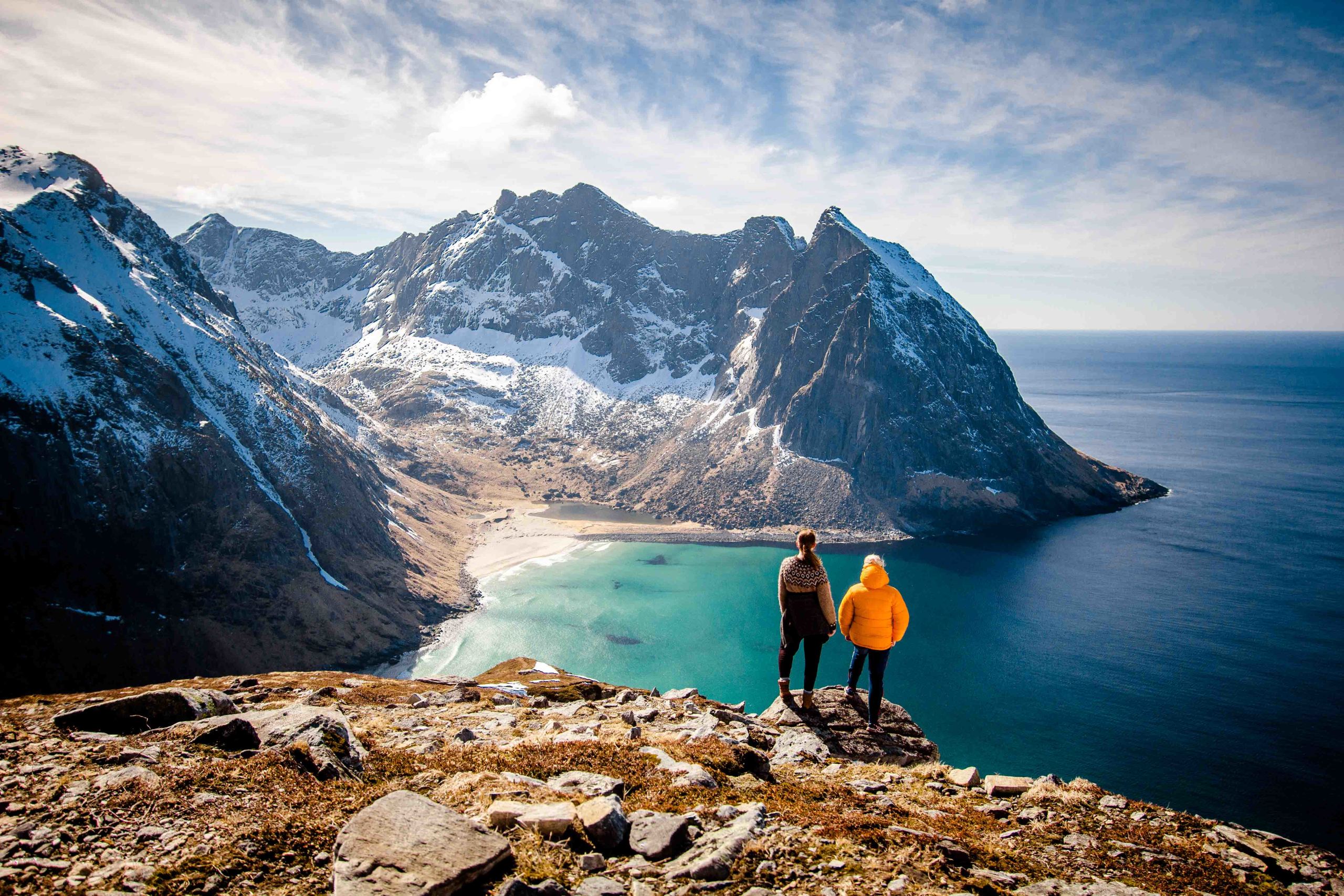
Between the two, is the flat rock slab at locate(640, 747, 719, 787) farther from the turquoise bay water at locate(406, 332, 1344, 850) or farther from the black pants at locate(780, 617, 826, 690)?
the turquoise bay water at locate(406, 332, 1344, 850)

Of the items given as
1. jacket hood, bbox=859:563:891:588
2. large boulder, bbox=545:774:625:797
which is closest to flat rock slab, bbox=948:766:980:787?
jacket hood, bbox=859:563:891:588

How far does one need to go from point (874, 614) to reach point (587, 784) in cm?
841

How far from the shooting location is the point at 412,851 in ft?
23.5

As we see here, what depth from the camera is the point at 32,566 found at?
63.3 meters

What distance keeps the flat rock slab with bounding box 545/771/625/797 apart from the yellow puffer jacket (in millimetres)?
7355

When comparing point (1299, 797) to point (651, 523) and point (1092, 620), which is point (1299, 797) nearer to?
point (1092, 620)

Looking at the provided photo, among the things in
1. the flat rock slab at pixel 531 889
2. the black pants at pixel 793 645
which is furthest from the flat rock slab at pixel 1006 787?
the flat rock slab at pixel 531 889

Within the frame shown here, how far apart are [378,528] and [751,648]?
230 feet

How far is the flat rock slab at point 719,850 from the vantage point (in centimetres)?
759

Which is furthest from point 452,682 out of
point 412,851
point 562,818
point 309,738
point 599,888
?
point 599,888

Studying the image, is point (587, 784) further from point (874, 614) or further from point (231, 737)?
point (874, 614)

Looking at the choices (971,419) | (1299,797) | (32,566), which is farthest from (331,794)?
(971,419)

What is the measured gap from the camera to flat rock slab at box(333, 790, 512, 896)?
262 inches

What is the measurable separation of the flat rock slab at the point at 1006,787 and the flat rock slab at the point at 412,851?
34.9ft
